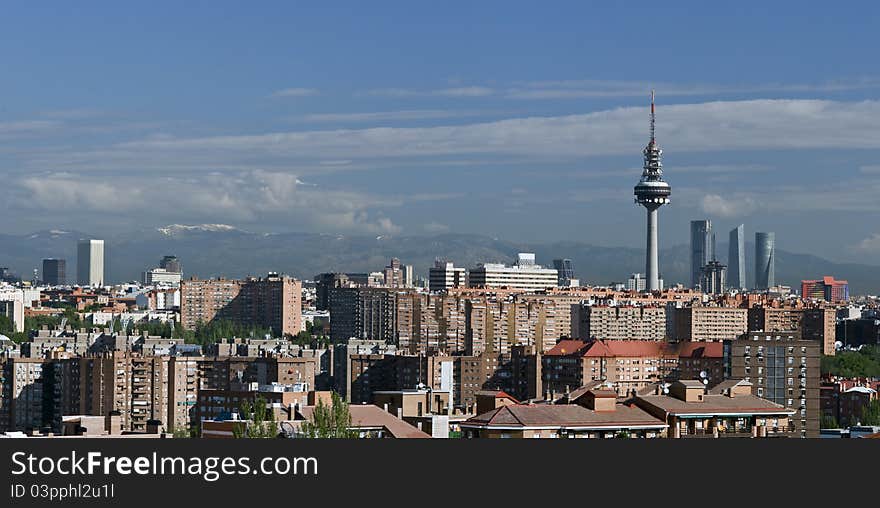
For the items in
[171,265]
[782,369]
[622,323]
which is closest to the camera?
[782,369]

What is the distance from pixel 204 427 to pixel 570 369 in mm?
28738

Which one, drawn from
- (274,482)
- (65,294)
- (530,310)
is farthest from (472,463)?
(65,294)

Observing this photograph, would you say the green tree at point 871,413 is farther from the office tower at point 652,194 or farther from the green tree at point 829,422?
the office tower at point 652,194

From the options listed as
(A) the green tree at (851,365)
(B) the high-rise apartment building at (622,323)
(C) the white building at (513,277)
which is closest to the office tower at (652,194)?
(C) the white building at (513,277)

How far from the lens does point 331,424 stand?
23438 mm

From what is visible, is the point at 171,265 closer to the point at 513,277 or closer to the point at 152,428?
the point at 513,277

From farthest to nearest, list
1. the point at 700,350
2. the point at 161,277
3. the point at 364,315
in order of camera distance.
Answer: the point at 161,277 → the point at 364,315 → the point at 700,350

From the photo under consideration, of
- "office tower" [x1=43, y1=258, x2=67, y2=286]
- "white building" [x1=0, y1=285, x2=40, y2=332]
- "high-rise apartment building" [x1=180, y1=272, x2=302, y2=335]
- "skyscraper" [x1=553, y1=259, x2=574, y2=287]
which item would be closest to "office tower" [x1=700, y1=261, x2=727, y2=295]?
"skyscraper" [x1=553, y1=259, x2=574, y2=287]

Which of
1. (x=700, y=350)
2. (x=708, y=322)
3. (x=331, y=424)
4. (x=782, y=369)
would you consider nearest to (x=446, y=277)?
(x=708, y=322)

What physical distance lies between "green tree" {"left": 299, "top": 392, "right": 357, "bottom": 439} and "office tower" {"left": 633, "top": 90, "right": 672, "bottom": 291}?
300 ft

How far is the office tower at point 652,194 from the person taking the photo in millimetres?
115256

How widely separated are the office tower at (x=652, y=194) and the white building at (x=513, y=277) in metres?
11.4

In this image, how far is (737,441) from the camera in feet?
53.0

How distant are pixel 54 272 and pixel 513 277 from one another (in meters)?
66.8
